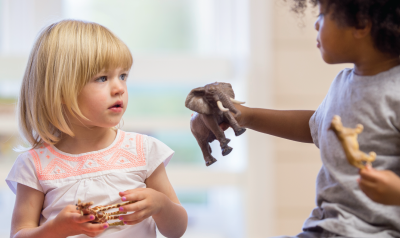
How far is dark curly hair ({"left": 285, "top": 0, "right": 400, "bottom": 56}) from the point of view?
58 cm

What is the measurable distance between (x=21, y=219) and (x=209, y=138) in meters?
0.41

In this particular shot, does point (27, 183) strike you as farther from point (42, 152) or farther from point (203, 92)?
point (203, 92)

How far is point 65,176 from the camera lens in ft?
2.63

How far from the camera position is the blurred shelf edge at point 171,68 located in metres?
1.71

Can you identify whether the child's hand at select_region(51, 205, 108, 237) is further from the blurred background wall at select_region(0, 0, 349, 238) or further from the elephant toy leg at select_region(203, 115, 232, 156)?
the blurred background wall at select_region(0, 0, 349, 238)

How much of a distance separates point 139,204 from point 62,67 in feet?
1.04

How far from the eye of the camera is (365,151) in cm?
61

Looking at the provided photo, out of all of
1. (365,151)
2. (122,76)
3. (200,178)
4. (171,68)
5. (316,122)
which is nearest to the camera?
(365,151)

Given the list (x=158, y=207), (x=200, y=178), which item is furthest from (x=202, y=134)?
(x=200, y=178)

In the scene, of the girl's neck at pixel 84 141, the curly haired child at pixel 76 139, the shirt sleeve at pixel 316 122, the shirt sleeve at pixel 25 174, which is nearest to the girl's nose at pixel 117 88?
the curly haired child at pixel 76 139

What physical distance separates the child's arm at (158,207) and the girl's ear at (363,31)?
17.5 inches

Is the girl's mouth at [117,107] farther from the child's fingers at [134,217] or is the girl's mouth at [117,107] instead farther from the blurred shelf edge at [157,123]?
the blurred shelf edge at [157,123]

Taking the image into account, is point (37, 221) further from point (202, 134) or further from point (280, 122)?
Result: point (280, 122)

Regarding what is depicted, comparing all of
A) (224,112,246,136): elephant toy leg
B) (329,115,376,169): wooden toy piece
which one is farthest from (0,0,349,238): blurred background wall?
(329,115,376,169): wooden toy piece
